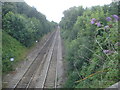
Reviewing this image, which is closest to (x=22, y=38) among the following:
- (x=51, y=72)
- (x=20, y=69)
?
(x=20, y=69)

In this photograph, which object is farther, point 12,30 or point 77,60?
point 12,30

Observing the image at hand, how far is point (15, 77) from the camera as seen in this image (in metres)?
11.7

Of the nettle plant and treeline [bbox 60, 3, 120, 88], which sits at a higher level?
the nettle plant

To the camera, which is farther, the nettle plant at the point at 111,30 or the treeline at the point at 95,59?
the treeline at the point at 95,59

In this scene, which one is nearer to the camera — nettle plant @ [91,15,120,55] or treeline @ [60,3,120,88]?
nettle plant @ [91,15,120,55]

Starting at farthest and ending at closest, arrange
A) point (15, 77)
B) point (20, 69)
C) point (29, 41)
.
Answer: point (29, 41)
point (20, 69)
point (15, 77)

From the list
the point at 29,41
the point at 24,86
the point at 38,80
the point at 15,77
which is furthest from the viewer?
the point at 29,41

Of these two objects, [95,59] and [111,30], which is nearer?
[111,30]

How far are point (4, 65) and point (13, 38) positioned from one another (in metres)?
9.89

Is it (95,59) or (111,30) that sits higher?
(111,30)

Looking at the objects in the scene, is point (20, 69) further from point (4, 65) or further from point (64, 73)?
point (64, 73)

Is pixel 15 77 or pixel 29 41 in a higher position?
pixel 29 41

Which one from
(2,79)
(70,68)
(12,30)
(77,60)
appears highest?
(12,30)

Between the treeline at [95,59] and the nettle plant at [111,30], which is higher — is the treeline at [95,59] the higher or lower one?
the lower one
